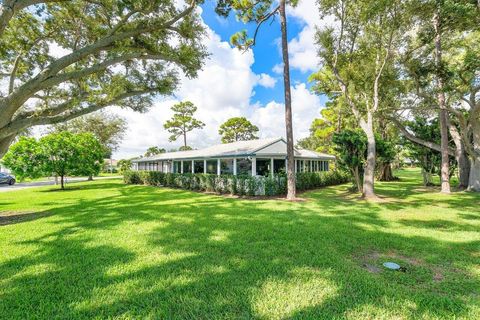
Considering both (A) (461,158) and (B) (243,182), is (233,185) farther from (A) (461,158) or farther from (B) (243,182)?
(A) (461,158)

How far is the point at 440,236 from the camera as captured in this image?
542 centimetres

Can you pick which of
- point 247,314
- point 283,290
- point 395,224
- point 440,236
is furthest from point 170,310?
point 395,224

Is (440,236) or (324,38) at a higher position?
(324,38)

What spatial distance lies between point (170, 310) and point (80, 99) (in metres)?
9.24

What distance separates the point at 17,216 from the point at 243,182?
9.81 meters

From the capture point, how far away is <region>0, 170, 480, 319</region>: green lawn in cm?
269

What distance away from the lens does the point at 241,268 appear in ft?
12.1

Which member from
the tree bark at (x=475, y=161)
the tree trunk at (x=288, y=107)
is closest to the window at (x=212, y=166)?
the tree trunk at (x=288, y=107)

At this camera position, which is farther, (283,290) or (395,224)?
(395,224)

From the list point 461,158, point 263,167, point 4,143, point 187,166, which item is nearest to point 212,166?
point 187,166

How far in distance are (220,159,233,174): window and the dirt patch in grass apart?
9.76 metres

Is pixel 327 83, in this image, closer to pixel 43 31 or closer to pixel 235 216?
pixel 235 216

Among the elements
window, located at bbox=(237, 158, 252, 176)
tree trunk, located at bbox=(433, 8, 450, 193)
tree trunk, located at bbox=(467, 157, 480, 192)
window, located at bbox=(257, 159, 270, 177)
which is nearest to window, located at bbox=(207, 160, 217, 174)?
window, located at bbox=(237, 158, 252, 176)

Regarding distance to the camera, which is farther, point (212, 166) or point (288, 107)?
point (212, 166)
